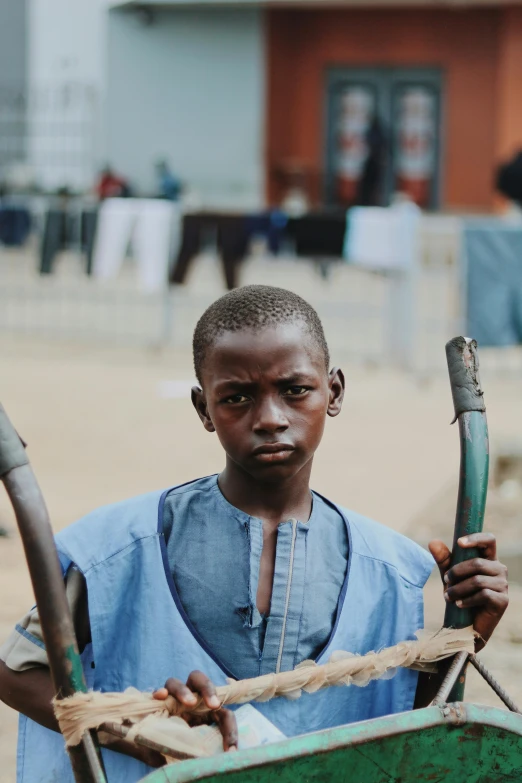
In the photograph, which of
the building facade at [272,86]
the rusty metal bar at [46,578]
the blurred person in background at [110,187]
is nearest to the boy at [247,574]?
the rusty metal bar at [46,578]

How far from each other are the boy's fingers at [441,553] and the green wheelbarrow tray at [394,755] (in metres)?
0.28

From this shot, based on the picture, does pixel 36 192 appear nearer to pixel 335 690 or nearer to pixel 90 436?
pixel 90 436

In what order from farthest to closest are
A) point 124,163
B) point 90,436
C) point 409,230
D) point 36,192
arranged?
point 124,163 < point 36,192 < point 409,230 < point 90,436

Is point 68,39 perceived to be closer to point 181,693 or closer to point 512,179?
point 512,179

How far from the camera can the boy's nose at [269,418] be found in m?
1.81

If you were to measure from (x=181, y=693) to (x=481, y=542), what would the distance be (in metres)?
0.50

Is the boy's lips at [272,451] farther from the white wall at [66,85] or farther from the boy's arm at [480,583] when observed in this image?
the white wall at [66,85]

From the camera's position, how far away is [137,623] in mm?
1824

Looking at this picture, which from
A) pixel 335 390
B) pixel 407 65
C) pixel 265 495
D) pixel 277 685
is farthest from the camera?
pixel 407 65

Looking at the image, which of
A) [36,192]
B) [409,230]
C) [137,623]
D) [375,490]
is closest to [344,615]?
[137,623]

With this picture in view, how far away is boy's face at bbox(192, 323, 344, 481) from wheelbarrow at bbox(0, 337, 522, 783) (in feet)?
1.33

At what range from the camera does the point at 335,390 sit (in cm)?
206

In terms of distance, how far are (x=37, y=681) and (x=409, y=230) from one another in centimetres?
786

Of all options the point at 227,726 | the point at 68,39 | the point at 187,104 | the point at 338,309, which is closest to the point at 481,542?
the point at 227,726
